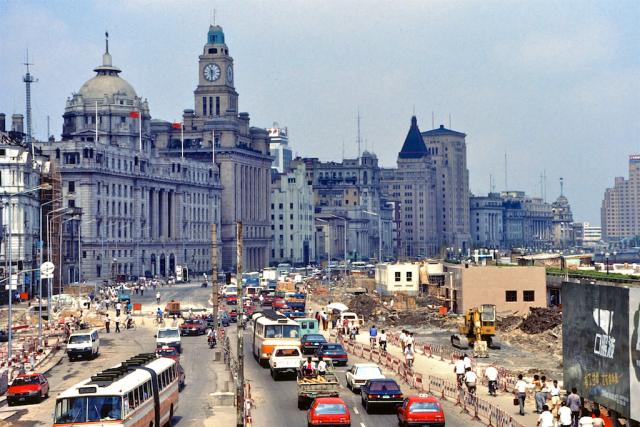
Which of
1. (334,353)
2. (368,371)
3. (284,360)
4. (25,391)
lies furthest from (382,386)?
(25,391)

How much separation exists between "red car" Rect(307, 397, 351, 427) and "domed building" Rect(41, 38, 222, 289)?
115m

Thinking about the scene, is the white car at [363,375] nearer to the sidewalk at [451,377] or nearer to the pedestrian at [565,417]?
the sidewalk at [451,377]

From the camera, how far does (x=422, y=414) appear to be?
111 feet

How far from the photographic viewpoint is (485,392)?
1753 inches

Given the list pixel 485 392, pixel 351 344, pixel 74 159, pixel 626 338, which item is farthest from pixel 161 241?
pixel 626 338

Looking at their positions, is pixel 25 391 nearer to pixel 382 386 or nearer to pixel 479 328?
pixel 382 386

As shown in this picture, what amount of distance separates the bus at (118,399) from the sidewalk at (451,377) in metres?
13.4

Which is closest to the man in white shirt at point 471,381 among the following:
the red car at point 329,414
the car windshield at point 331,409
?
the red car at point 329,414

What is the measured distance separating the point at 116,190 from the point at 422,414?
141 meters

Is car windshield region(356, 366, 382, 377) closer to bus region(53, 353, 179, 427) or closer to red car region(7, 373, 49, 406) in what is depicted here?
bus region(53, 353, 179, 427)

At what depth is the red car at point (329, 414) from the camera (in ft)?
109

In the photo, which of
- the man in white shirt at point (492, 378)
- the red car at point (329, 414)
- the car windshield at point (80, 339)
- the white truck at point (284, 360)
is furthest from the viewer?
the car windshield at point (80, 339)

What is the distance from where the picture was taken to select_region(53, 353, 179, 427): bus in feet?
93.8

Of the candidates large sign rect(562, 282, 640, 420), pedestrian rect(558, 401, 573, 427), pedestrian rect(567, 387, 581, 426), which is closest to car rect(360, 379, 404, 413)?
large sign rect(562, 282, 640, 420)
